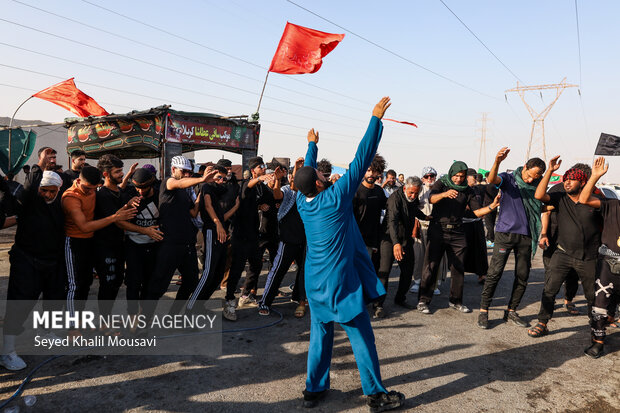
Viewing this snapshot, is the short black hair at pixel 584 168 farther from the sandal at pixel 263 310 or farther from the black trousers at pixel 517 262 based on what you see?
the sandal at pixel 263 310

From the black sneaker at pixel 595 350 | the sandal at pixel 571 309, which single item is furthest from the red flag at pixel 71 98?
the black sneaker at pixel 595 350

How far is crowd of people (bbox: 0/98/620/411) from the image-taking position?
9.96ft

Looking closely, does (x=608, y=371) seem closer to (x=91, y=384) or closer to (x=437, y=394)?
(x=437, y=394)

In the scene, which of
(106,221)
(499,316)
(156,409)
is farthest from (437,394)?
(106,221)

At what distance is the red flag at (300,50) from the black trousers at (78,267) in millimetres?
6940

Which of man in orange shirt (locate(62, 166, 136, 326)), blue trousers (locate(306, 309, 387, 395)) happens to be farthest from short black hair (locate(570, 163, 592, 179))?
man in orange shirt (locate(62, 166, 136, 326))

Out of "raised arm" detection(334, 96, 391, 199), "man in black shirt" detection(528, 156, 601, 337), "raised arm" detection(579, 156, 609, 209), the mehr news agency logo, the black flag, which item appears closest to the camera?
"raised arm" detection(334, 96, 391, 199)

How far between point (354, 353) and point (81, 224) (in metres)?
3.13

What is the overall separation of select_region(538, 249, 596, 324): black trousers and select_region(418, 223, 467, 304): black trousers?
1120mm

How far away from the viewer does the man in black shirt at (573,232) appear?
4.40 metres

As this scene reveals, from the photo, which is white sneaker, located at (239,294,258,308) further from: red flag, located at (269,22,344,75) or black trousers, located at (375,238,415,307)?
red flag, located at (269,22,344,75)

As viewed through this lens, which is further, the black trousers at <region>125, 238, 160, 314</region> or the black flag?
the black flag

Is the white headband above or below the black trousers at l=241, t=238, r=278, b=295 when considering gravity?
above

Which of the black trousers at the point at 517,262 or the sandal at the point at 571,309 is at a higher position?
the black trousers at the point at 517,262
